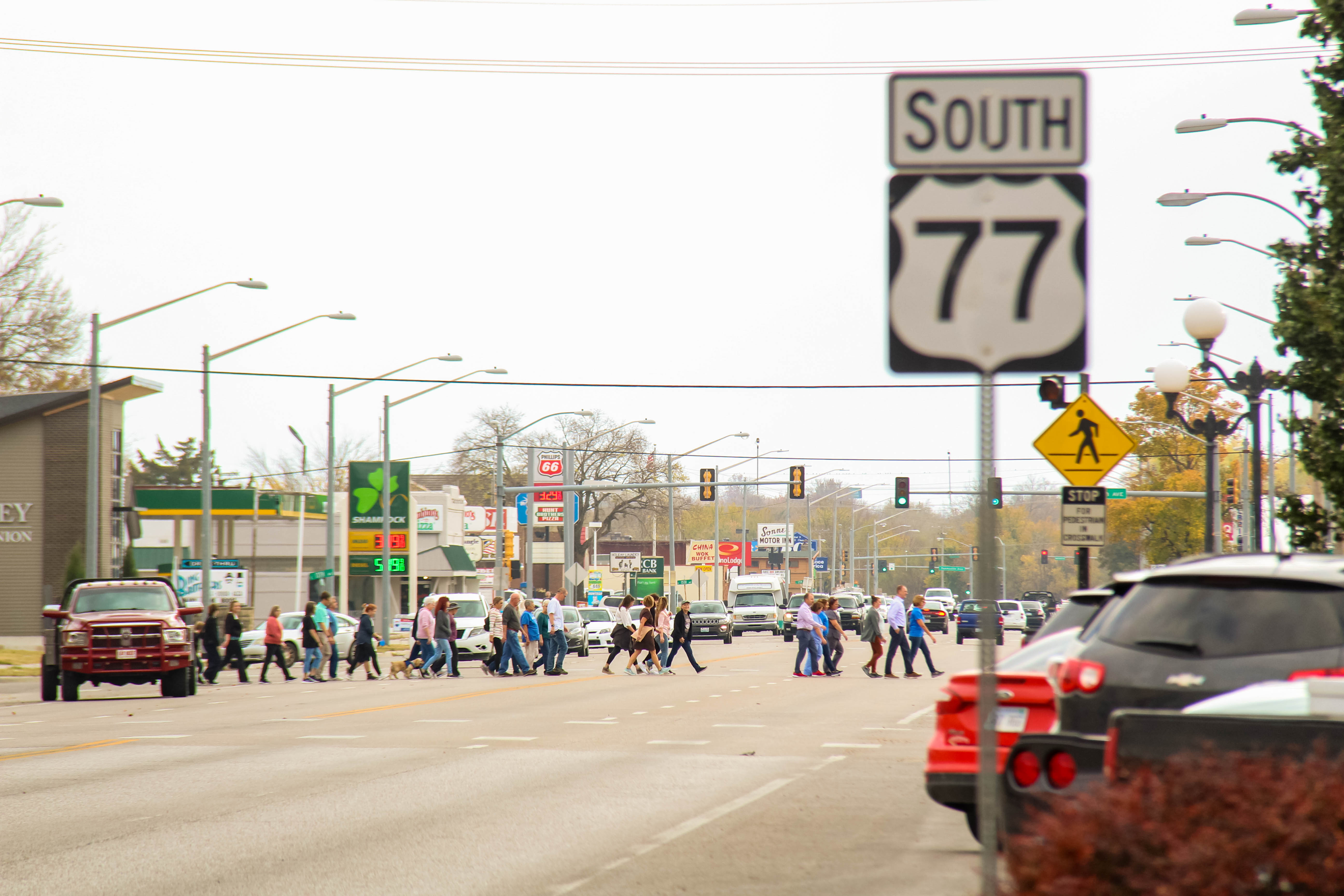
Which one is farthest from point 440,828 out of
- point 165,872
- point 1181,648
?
point 1181,648

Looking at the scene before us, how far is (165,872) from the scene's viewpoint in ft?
28.3

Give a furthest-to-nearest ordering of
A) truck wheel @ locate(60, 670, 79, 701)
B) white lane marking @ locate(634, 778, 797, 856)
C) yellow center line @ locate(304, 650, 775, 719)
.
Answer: truck wheel @ locate(60, 670, 79, 701) < yellow center line @ locate(304, 650, 775, 719) < white lane marking @ locate(634, 778, 797, 856)

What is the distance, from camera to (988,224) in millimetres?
5184

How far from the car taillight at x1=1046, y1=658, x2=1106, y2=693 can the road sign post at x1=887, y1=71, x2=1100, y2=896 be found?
2372 millimetres

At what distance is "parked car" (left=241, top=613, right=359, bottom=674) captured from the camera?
35.0m

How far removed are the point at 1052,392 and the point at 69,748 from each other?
12.0 m

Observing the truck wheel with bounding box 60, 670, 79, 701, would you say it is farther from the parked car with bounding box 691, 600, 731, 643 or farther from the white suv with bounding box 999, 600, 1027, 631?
the white suv with bounding box 999, 600, 1027, 631

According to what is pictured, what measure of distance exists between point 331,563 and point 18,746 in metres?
28.2

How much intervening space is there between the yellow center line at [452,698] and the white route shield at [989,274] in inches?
631

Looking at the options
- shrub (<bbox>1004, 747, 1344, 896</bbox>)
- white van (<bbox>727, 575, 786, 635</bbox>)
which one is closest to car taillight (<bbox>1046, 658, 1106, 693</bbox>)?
shrub (<bbox>1004, 747, 1344, 896</bbox>)

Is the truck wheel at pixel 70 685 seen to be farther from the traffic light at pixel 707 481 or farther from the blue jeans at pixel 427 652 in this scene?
the traffic light at pixel 707 481

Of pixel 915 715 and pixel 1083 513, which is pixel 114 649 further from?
pixel 1083 513

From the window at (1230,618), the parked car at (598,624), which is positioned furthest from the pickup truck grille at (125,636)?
the parked car at (598,624)

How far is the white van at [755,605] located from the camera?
208ft
